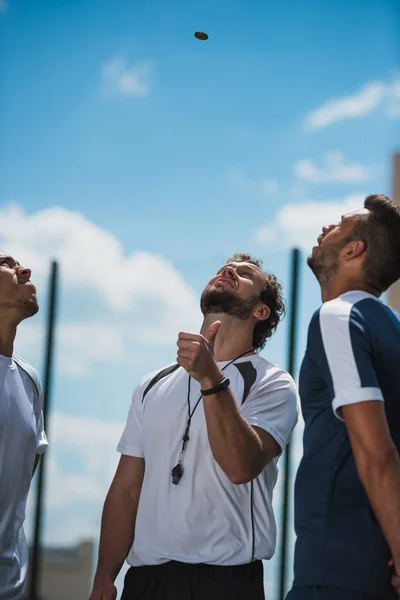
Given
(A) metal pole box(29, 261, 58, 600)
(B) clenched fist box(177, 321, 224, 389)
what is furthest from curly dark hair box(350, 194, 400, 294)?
(A) metal pole box(29, 261, 58, 600)

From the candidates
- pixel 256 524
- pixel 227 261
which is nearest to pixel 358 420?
pixel 256 524

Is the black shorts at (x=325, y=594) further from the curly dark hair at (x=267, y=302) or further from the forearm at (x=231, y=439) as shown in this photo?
the curly dark hair at (x=267, y=302)

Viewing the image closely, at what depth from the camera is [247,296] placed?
3.14 m

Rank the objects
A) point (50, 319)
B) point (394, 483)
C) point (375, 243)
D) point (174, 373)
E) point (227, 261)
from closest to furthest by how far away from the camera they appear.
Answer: point (394, 483), point (375, 243), point (174, 373), point (227, 261), point (50, 319)

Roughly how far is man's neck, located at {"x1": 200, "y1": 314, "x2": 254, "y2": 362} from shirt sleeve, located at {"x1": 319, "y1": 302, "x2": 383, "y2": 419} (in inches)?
41.1

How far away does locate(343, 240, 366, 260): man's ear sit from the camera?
219cm

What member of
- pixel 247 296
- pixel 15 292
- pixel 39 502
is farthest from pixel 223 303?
pixel 39 502

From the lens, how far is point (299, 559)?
77.9 inches

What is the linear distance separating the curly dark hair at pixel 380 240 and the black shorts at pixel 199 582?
1008mm

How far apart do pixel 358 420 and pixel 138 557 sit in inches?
45.2

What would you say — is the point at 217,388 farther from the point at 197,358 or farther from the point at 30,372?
the point at 30,372

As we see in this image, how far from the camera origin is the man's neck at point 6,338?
3.09 m

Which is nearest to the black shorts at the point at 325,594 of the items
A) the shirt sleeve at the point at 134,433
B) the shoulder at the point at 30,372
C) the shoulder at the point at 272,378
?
the shoulder at the point at 272,378

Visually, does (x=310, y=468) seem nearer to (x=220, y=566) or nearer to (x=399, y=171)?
(x=220, y=566)
